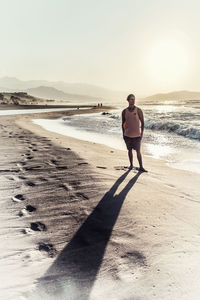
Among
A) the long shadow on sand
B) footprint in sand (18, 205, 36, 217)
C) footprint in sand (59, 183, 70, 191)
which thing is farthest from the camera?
footprint in sand (59, 183, 70, 191)

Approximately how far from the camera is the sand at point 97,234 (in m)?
2.53

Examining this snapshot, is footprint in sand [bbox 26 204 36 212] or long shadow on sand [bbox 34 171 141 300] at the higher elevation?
footprint in sand [bbox 26 204 36 212]

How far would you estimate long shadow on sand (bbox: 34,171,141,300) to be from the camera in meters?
2.46

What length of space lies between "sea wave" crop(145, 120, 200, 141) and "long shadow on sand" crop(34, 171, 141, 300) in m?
10.4

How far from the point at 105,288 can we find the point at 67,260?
581 millimetres

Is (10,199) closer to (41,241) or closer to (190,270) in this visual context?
(41,241)

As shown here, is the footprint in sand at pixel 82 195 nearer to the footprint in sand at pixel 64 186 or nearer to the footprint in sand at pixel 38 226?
the footprint in sand at pixel 64 186

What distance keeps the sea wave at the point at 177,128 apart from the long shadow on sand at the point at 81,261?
10423 mm

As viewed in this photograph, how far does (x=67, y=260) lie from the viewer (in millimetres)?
2898

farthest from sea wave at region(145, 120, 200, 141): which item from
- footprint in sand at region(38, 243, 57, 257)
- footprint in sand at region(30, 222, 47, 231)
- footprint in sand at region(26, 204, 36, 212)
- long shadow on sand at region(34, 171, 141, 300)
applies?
footprint in sand at region(38, 243, 57, 257)

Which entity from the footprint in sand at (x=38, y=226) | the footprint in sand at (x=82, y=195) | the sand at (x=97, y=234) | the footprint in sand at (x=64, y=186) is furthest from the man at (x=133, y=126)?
the footprint in sand at (x=38, y=226)

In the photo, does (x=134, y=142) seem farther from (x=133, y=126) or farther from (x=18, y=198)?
(x=18, y=198)

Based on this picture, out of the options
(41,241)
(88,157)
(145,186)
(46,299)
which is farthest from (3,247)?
(88,157)

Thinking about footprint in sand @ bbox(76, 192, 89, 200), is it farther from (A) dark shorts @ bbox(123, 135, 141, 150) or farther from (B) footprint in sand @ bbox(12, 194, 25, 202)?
(A) dark shorts @ bbox(123, 135, 141, 150)
